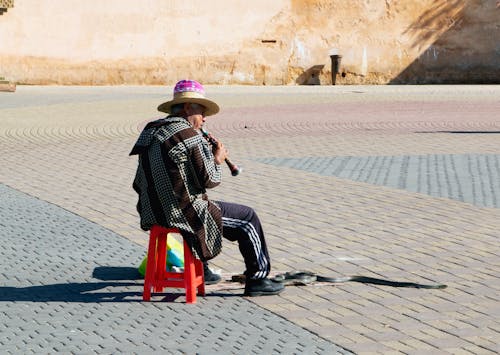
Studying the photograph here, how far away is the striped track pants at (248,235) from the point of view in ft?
23.3

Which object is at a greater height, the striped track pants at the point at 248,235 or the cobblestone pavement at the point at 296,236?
the striped track pants at the point at 248,235

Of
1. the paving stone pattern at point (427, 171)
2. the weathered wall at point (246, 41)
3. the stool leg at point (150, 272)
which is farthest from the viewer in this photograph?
the weathered wall at point (246, 41)

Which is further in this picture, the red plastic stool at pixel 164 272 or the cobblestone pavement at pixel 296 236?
the red plastic stool at pixel 164 272

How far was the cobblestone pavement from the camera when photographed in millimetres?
6207

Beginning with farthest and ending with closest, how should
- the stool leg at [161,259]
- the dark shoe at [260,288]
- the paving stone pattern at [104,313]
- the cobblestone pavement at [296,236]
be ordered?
the stool leg at [161,259] → the dark shoe at [260,288] → the cobblestone pavement at [296,236] → the paving stone pattern at [104,313]

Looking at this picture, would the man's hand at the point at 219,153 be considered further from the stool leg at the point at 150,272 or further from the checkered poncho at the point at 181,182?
the stool leg at the point at 150,272

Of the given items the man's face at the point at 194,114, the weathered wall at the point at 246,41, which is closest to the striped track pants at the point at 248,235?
the man's face at the point at 194,114

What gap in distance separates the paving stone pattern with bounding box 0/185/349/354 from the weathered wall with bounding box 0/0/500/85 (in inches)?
898

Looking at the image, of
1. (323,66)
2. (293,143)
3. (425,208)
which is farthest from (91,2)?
(425,208)

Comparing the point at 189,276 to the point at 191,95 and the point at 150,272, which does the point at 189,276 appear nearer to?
the point at 150,272

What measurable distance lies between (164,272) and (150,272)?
0.26m

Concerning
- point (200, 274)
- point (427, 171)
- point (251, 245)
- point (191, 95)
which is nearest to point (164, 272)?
point (200, 274)

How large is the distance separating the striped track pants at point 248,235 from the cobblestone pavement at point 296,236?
203 mm

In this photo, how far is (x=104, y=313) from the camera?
21.9ft
